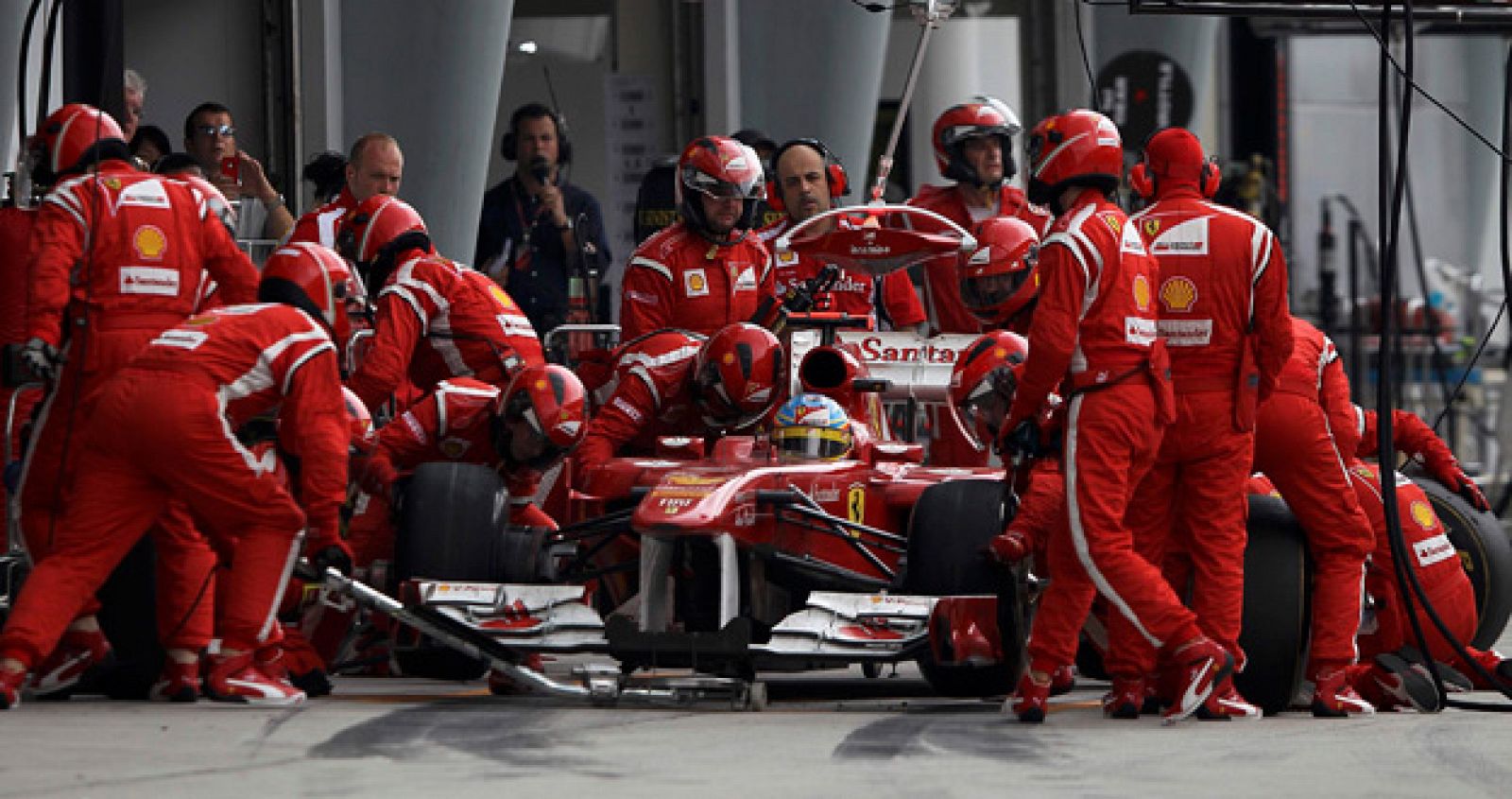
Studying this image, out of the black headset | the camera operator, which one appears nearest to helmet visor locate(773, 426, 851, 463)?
the camera operator

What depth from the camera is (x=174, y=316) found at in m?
10.8

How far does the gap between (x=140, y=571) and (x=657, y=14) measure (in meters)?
11.9

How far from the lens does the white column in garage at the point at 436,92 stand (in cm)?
1666

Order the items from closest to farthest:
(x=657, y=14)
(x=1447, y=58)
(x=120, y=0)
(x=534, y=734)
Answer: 1. (x=534, y=734)
2. (x=120, y=0)
3. (x=657, y=14)
4. (x=1447, y=58)

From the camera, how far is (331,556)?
383 inches

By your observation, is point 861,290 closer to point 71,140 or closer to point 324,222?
point 324,222

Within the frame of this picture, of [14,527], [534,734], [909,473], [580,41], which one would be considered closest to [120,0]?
[14,527]

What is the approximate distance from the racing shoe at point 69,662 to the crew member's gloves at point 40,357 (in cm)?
86

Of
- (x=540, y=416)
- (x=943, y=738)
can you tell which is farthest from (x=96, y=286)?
(x=943, y=738)

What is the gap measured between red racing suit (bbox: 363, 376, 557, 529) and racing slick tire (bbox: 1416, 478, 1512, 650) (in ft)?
10.8

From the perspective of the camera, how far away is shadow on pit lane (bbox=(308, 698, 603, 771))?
8.33 m

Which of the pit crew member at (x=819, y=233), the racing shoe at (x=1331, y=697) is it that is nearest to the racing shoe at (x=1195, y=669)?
the racing shoe at (x=1331, y=697)

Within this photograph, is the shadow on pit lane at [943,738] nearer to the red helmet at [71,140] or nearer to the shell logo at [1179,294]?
the shell logo at [1179,294]

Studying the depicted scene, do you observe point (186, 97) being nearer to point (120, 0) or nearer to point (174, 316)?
point (120, 0)
